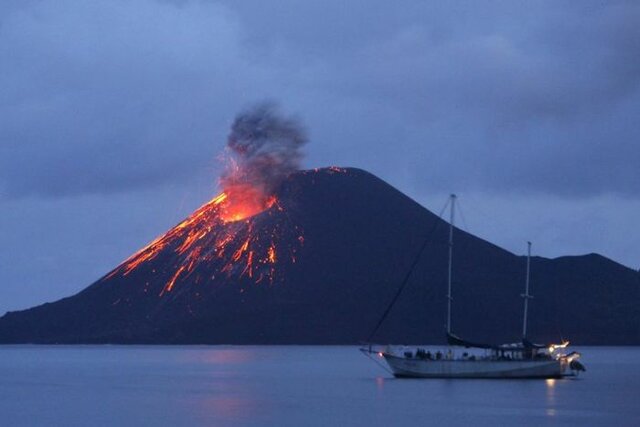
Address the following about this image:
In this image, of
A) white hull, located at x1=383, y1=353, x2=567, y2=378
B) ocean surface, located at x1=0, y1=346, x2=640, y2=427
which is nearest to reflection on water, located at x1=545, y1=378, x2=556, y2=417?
ocean surface, located at x1=0, y1=346, x2=640, y2=427

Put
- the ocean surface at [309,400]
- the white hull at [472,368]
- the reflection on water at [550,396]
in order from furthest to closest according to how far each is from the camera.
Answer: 1. the white hull at [472,368]
2. the reflection on water at [550,396]
3. the ocean surface at [309,400]

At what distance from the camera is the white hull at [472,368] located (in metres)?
99.0

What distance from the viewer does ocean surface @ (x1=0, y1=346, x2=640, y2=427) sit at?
2862 inches

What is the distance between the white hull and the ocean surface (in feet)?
2.53

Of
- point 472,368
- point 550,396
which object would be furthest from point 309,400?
point 472,368

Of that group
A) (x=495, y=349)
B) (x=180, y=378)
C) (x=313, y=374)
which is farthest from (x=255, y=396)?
(x=313, y=374)

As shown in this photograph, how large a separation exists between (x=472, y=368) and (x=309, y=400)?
1680cm

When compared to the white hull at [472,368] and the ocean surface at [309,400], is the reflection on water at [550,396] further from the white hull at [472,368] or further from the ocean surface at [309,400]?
the white hull at [472,368]

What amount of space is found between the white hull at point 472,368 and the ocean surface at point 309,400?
2.53 ft

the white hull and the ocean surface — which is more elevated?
the white hull

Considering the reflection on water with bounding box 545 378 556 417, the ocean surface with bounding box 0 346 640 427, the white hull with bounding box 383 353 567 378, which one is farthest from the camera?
the white hull with bounding box 383 353 567 378

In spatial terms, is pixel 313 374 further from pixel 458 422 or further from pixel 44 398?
pixel 458 422

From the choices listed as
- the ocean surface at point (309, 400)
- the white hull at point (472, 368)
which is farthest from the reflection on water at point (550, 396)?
the white hull at point (472, 368)

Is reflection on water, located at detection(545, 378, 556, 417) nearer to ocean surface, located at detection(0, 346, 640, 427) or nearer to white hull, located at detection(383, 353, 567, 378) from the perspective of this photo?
ocean surface, located at detection(0, 346, 640, 427)
